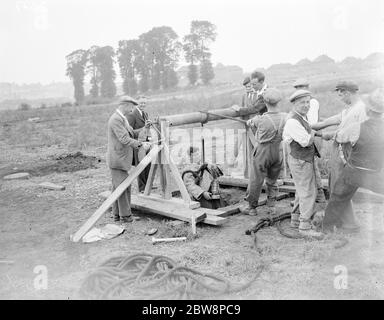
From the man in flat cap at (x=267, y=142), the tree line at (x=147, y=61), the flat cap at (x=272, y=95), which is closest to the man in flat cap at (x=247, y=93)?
the man in flat cap at (x=267, y=142)

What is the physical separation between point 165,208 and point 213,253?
5.61 ft

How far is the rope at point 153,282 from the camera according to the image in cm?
416

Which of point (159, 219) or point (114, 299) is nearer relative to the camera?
point (114, 299)

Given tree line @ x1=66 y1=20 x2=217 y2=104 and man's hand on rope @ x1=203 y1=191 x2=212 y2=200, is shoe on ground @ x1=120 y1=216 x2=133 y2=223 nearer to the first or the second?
man's hand on rope @ x1=203 y1=191 x2=212 y2=200

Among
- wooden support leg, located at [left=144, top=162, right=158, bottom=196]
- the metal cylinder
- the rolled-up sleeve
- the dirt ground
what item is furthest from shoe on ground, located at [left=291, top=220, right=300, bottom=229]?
Result: wooden support leg, located at [left=144, top=162, right=158, bottom=196]

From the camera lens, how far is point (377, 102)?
16.5 feet

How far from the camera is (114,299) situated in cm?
408

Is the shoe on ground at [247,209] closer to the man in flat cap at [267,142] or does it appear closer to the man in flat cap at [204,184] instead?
the man in flat cap at [267,142]

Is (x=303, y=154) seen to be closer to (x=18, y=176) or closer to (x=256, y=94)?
(x=256, y=94)

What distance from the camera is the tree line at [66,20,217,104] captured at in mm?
56938

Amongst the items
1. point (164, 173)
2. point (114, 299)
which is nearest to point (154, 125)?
point (164, 173)

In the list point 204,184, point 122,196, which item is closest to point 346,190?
point 204,184

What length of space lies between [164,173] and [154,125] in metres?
0.83
